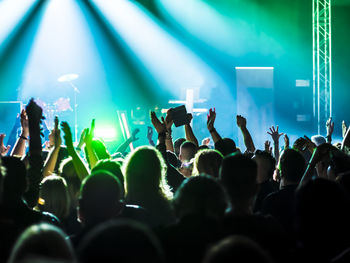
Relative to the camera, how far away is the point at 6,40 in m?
12.2

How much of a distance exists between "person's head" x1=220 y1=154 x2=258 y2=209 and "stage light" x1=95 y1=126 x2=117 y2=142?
32.2ft

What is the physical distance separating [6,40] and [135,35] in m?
3.51

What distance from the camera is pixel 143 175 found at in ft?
9.93

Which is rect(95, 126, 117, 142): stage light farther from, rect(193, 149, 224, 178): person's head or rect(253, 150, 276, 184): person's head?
rect(193, 149, 224, 178): person's head

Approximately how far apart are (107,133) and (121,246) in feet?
37.0

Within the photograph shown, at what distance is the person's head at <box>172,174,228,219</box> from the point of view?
2.09m

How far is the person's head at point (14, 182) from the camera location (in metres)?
2.56

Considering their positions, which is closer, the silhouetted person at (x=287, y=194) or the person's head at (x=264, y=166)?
the silhouetted person at (x=287, y=194)

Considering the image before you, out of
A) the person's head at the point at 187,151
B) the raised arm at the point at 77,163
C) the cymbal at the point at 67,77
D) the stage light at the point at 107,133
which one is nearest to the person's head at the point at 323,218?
the raised arm at the point at 77,163

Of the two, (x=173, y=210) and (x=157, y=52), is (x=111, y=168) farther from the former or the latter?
(x=157, y=52)

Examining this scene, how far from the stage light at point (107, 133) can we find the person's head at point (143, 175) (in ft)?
29.9

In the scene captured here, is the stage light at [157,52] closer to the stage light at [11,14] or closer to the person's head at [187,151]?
the stage light at [11,14]

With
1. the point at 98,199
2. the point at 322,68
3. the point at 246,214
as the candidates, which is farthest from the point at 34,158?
the point at 322,68

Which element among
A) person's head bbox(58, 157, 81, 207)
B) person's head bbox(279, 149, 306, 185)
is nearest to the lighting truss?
person's head bbox(279, 149, 306, 185)
